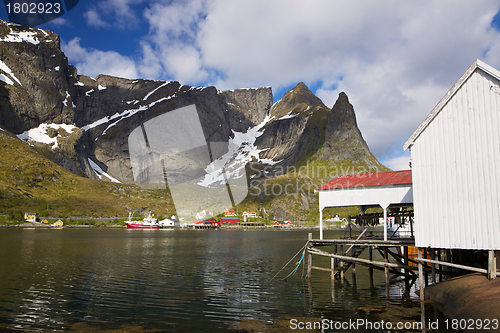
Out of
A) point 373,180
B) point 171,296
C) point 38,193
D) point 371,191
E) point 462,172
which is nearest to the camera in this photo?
point 462,172

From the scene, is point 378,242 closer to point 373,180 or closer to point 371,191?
point 371,191

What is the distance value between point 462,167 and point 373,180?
28.2 feet

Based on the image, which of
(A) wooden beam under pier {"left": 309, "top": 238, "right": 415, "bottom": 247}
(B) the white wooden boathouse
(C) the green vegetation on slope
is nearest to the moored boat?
(C) the green vegetation on slope

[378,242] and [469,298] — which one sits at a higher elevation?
[378,242]

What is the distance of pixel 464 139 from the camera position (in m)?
19.2

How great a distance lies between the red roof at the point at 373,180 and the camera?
1011 inches

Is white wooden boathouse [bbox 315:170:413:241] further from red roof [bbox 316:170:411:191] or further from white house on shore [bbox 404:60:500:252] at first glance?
white house on shore [bbox 404:60:500:252]

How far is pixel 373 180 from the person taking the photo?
2742 cm

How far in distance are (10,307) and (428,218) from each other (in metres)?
25.4

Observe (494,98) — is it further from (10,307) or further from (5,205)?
(5,205)

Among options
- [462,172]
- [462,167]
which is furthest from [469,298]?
[462,167]

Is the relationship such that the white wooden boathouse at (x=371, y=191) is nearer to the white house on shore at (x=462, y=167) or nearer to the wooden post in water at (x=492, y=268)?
the white house on shore at (x=462, y=167)

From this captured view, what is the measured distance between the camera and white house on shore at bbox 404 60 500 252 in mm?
18219

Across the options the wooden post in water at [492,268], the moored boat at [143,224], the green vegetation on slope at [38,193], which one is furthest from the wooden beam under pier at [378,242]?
the green vegetation on slope at [38,193]
